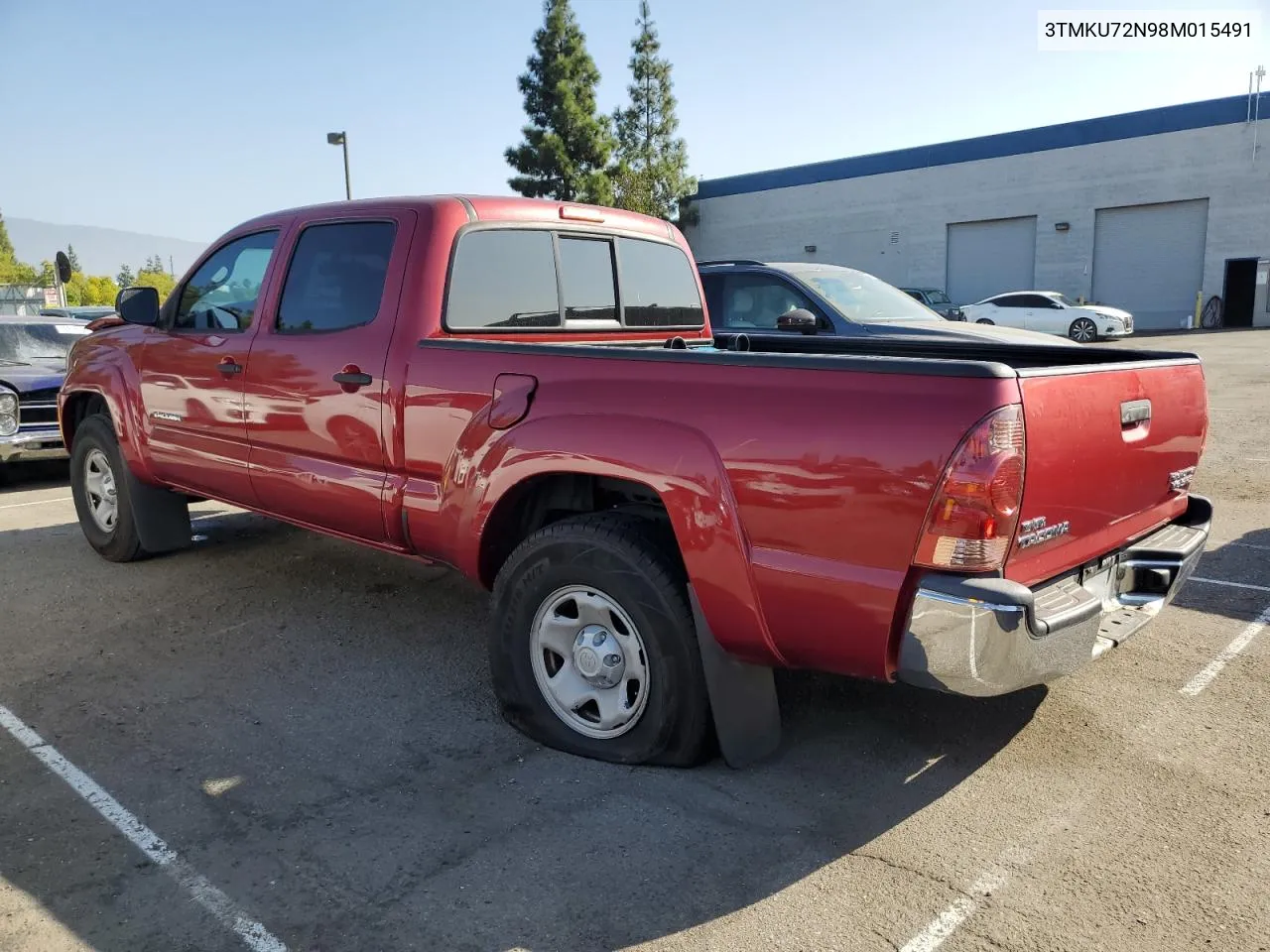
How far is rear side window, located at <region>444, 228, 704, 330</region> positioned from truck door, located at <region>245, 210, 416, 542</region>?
30cm

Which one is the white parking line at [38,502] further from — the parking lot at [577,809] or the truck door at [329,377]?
the truck door at [329,377]

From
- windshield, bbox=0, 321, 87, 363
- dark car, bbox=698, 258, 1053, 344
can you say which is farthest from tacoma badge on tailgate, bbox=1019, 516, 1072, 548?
windshield, bbox=0, 321, 87, 363

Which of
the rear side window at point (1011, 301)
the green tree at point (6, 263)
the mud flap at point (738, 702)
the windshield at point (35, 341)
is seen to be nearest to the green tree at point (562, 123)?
the rear side window at point (1011, 301)

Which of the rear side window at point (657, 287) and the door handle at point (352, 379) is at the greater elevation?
the rear side window at point (657, 287)

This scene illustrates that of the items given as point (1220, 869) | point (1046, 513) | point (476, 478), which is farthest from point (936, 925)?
point (476, 478)

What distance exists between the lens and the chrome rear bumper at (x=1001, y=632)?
8.22 feet

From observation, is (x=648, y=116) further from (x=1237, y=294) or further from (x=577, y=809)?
(x=577, y=809)

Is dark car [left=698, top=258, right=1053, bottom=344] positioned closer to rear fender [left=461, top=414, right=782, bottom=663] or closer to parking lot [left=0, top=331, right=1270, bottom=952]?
parking lot [left=0, top=331, right=1270, bottom=952]

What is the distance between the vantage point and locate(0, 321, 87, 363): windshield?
31.9ft

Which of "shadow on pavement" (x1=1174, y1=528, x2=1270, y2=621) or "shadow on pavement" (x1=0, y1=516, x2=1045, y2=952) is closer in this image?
"shadow on pavement" (x1=0, y1=516, x2=1045, y2=952)

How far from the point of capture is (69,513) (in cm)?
770

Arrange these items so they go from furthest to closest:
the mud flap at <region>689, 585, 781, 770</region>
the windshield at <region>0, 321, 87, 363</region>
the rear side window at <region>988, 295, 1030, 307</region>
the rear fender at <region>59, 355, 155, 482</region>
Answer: the rear side window at <region>988, 295, 1030, 307</region> → the windshield at <region>0, 321, 87, 363</region> → the rear fender at <region>59, 355, 155, 482</region> → the mud flap at <region>689, 585, 781, 770</region>

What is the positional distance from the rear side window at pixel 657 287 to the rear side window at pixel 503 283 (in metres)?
0.56

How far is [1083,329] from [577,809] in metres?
26.5
